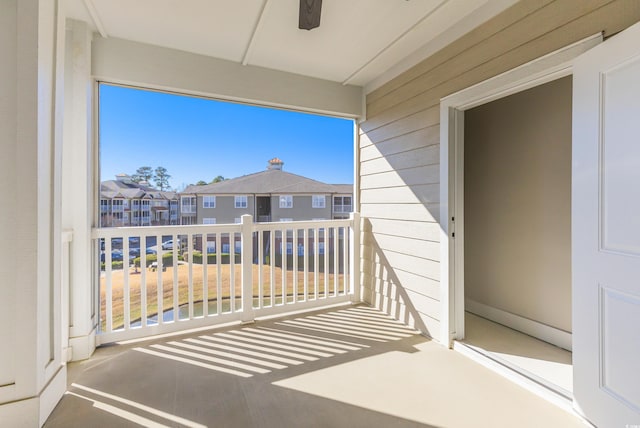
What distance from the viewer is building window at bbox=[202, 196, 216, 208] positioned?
283cm

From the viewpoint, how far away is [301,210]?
328cm

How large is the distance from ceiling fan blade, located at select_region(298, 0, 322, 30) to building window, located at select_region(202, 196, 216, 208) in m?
1.77

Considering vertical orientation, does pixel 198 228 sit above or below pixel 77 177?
below

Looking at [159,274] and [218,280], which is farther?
[218,280]

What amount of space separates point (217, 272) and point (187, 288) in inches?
12.2

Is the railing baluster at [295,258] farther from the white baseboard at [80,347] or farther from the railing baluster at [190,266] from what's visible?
the white baseboard at [80,347]

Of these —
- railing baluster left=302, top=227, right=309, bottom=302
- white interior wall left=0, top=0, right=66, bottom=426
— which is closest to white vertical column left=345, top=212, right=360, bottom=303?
railing baluster left=302, top=227, right=309, bottom=302

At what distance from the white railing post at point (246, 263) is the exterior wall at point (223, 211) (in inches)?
4.2

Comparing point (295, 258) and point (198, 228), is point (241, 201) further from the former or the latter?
point (295, 258)

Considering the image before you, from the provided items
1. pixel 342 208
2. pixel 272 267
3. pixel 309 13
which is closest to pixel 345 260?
pixel 342 208

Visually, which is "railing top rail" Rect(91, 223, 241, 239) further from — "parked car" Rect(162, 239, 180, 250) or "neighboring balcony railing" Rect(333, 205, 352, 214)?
"neighboring balcony railing" Rect(333, 205, 352, 214)

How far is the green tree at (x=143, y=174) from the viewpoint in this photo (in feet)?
8.46

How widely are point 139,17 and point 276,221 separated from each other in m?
2.02

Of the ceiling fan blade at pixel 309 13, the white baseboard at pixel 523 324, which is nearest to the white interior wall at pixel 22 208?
the ceiling fan blade at pixel 309 13
